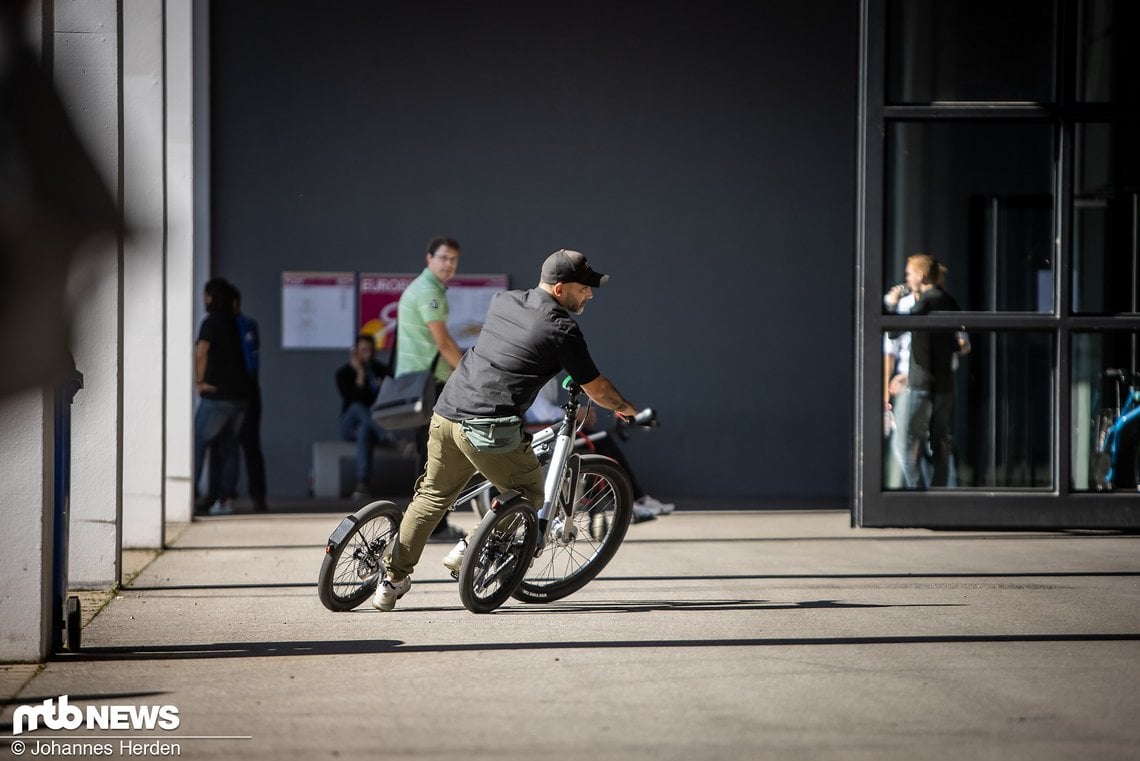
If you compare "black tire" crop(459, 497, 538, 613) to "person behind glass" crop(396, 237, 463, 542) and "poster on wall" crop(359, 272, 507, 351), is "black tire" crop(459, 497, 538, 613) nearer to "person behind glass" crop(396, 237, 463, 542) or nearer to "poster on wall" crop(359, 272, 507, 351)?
"person behind glass" crop(396, 237, 463, 542)

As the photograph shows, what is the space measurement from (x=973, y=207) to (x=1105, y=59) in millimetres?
1385

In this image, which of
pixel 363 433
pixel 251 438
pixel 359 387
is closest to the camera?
pixel 251 438

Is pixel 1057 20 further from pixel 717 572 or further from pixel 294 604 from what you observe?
pixel 294 604

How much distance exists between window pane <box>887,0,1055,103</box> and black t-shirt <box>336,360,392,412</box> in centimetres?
566

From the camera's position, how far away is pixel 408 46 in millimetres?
14094

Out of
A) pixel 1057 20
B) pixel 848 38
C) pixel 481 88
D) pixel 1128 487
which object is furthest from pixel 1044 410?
pixel 481 88

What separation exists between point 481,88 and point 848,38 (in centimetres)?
376

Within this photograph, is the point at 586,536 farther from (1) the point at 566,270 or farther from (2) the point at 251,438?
(2) the point at 251,438

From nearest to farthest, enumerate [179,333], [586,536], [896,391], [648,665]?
1. [648,665]
2. [586,536]
3. [896,391]
4. [179,333]

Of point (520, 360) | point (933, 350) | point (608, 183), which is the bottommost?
point (520, 360)

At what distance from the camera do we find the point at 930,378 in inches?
411

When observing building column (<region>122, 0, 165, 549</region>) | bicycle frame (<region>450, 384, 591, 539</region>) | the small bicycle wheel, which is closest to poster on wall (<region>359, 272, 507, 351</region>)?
building column (<region>122, 0, 165, 549</region>)

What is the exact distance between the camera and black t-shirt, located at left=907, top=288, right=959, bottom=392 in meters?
10.4

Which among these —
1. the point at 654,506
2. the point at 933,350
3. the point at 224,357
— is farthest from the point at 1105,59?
the point at 224,357
